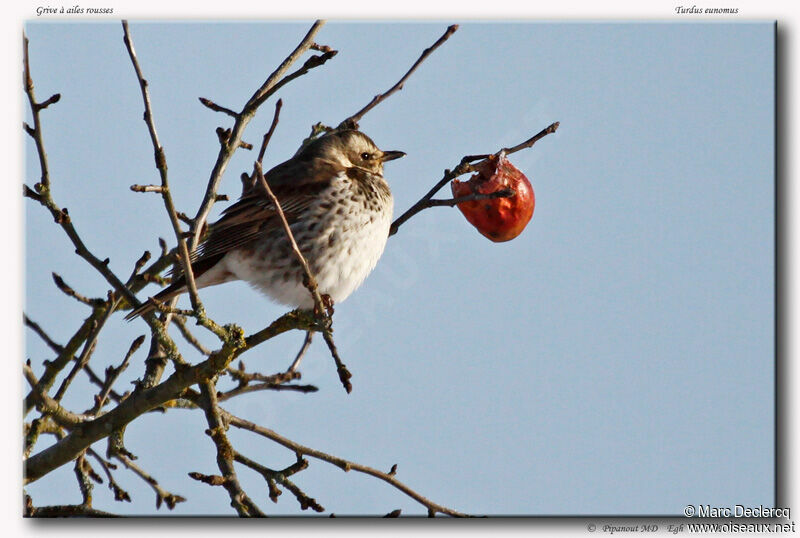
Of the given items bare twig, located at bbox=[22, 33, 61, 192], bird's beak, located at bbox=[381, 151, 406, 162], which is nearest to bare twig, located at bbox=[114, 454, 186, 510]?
bare twig, located at bbox=[22, 33, 61, 192]

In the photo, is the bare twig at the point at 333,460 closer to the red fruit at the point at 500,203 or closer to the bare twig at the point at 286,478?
the bare twig at the point at 286,478

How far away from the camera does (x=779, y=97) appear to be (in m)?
3.05

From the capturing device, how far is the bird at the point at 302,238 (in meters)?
3.31

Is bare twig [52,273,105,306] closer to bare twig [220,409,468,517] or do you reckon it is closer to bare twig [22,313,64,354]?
bare twig [22,313,64,354]

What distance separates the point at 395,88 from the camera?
3.31m

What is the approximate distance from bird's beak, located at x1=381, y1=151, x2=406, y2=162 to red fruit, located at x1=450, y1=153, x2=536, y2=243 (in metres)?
0.74

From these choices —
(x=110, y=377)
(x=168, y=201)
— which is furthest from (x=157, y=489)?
(x=168, y=201)

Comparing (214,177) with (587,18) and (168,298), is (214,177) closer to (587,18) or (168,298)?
(168,298)

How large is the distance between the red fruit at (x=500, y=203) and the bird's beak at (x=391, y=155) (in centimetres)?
74

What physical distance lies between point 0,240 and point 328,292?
46.1 inches

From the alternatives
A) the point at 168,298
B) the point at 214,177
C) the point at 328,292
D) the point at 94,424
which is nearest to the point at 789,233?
the point at 328,292

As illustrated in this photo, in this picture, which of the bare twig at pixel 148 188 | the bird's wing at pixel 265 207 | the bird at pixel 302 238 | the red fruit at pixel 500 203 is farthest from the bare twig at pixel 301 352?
the bare twig at pixel 148 188

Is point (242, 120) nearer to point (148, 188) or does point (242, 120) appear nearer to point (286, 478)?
point (148, 188)

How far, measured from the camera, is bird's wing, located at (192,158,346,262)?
3412 millimetres
